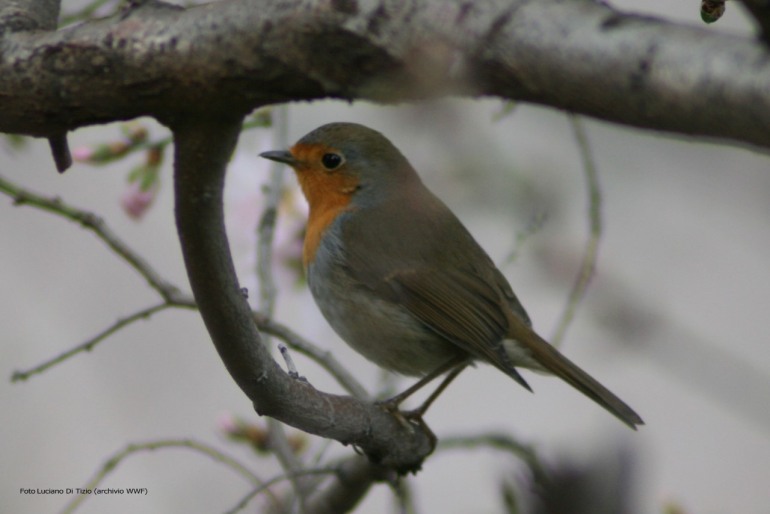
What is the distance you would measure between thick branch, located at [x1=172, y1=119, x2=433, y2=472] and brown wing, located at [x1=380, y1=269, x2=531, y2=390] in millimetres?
1049

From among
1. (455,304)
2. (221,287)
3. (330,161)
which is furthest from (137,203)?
(221,287)

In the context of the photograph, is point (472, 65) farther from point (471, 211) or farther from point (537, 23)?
point (471, 211)

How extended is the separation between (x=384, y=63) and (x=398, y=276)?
2256 millimetres

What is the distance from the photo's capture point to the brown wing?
3.57m

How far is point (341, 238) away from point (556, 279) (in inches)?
30.1

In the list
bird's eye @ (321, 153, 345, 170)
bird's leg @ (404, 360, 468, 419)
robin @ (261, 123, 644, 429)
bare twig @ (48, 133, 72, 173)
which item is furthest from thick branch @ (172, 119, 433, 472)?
bird's eye @ (321, 153, 345, 170)

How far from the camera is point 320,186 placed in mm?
4008

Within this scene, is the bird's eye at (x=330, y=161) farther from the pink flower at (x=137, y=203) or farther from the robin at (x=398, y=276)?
the pink flower at (x=137, y=203)

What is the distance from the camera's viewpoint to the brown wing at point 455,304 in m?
3.57

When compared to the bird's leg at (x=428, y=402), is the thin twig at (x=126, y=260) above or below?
above

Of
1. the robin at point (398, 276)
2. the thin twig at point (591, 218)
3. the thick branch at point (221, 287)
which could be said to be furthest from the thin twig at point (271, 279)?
the thin twig at point (591, 218)

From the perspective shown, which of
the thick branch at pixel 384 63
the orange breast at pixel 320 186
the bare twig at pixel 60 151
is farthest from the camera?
the orange breast at pixel 320 186

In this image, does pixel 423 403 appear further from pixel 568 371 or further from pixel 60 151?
pixel 60 151

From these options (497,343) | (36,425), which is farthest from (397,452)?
(36,425)
